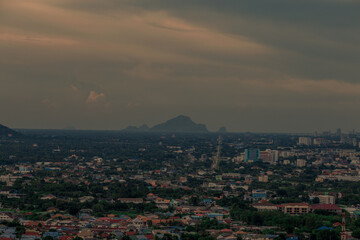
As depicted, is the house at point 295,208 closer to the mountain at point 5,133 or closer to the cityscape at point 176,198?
the cityscape at point 176,198

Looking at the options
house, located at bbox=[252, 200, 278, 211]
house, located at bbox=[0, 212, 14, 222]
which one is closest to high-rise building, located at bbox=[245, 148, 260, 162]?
house, located at bbox=[252, 200, 278, 211]

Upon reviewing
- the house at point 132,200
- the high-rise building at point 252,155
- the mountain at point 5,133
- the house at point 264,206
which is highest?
the mountain at point 5,133

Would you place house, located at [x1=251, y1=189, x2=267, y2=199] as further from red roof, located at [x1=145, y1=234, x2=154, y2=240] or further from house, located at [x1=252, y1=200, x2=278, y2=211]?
red roof, located at [x1=145, y1=234, x2=154, y2=240]

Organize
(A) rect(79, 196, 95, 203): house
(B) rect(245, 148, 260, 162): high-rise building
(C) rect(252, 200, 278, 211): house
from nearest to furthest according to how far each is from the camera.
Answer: (C) rect(252, 200, 278, 211): house < (A) rect(79, 196, 95, 203): house < (B) rect(245, 148, 260, 162): high-rise building

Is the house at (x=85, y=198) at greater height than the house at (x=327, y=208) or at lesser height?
lesser

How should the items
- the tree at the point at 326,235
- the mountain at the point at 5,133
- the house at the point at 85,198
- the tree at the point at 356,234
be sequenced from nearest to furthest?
the tree at the point at 326,235 → the tree at the point at 356,234 → the house at the point at 85,198 → the mountain at the point at 5,133

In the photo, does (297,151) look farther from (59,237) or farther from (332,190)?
(59,237)

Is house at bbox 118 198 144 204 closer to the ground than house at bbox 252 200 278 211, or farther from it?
closer to the ground

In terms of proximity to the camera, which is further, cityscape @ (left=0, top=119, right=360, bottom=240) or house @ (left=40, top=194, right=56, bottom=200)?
house @ (left=40, top=194, right=56, bottom=200)

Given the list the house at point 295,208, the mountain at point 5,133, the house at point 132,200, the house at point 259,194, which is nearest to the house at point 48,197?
the house at point 132,200

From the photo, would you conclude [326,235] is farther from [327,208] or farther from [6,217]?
[6,217]

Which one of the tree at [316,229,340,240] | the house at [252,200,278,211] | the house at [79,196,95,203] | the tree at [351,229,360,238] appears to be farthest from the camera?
the house at [79,196,95,203]

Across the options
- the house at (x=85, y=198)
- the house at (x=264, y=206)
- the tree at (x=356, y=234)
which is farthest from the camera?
the house at (x=85, y=198)
